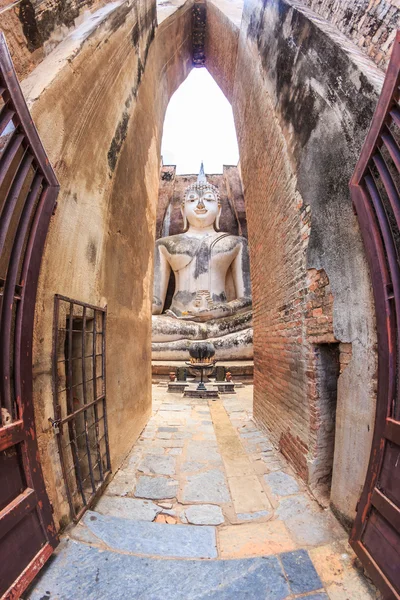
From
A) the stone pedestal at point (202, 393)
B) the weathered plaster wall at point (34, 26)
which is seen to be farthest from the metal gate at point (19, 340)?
the stone pedestal at point (202, 393)

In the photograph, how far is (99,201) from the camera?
2.80 m

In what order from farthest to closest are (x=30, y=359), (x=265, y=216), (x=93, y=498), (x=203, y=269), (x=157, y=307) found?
(x=203, y=269)
(x=157, y=307)
(x=265, y=216)
(x=93, y=498)
(x=30, y=359)

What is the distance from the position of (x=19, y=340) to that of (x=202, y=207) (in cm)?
992

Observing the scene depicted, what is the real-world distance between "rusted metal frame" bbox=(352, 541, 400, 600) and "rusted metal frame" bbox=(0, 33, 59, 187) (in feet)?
9.28

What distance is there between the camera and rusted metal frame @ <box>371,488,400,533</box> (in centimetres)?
154

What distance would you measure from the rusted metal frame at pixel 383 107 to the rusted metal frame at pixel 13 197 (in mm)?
1915

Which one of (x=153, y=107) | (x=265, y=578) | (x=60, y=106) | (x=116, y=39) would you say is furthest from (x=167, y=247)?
(x=265, y=578)

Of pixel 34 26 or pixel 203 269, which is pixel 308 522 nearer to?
pixel 34 26

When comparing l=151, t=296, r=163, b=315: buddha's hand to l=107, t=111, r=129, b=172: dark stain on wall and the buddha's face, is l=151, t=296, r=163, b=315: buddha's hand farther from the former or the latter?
l=107, t=111, r=129, b=172: dark stain on wall

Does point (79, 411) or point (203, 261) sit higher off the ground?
point (203, 261)

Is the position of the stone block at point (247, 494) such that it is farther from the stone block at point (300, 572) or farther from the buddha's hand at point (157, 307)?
the buddha's hand at point (157, 307)

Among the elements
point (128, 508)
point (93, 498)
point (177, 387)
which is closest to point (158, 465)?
point (128, 508)

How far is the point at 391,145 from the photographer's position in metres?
1.67

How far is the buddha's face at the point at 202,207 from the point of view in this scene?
436 inches
